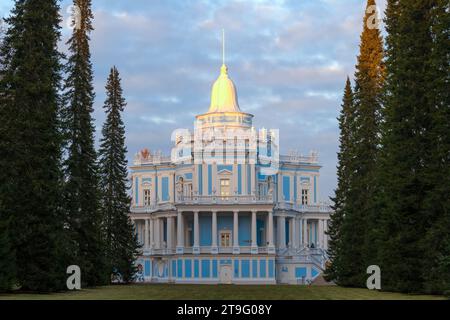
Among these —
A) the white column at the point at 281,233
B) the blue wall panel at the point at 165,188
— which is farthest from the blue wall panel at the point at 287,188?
the blue wall panel at the point at 165,188

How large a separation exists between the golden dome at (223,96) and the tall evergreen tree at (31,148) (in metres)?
48.5

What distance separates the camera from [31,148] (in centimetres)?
3956

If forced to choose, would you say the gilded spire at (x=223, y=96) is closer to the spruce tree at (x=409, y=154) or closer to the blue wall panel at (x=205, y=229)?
the blue wall panel at (x=205, y=229)

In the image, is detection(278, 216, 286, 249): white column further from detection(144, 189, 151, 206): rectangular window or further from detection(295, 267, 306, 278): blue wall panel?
detection(144, 189, 151, 206): rectangular window

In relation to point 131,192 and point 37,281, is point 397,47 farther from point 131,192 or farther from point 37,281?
point 131,192

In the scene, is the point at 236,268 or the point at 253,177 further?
the point at 253,177

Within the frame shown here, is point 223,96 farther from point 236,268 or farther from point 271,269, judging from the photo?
point 271,269

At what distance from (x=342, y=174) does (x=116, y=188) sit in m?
16.9

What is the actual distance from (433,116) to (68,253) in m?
18.9

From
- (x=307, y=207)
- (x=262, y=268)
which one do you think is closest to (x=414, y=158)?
(x=262, y=268)

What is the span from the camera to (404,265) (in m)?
→ 40.1

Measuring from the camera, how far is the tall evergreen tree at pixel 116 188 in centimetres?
6372
